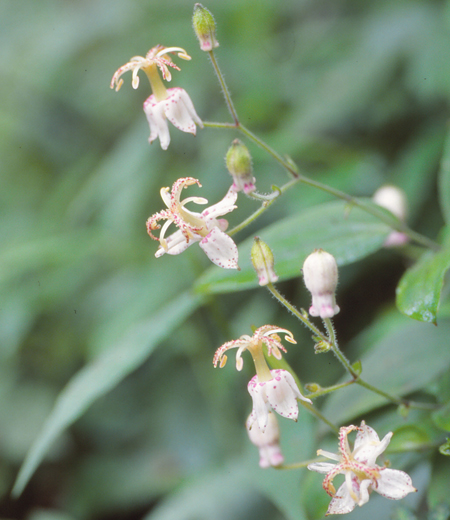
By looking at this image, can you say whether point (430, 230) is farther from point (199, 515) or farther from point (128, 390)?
point (128, 390)

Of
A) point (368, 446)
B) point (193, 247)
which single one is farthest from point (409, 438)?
point (193, 247)

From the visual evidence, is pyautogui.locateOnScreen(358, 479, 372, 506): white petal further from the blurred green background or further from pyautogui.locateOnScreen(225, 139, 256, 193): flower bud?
the blurred green background

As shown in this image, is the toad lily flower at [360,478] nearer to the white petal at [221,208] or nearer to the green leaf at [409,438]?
the green leaf at [409,438]

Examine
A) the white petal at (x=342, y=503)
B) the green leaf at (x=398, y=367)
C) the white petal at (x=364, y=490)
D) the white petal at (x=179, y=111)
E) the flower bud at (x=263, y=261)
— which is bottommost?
the white petal at (x=342, y=503)

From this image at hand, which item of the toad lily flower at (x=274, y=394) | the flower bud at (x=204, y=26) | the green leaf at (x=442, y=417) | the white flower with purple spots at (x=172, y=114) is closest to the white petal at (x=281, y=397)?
the toad lily flower at (x=274, y=394)

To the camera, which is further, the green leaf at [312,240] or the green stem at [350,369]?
the green leaf at [312,240]

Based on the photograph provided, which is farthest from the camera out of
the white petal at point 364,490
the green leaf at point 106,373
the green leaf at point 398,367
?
the green leaf at point 106,373

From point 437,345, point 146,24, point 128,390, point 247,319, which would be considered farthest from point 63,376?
point 437,345

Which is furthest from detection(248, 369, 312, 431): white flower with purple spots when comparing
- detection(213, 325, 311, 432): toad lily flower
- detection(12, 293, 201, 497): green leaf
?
detection(12, 293, 201, 497): green leaf
